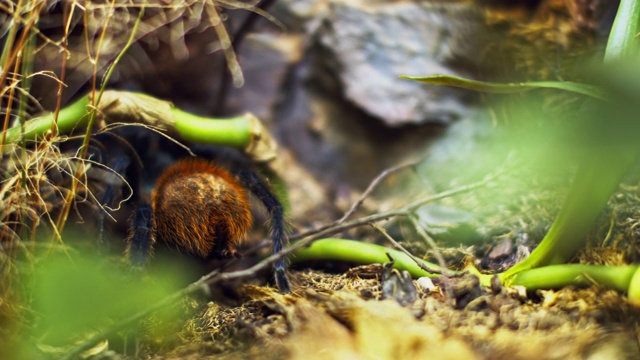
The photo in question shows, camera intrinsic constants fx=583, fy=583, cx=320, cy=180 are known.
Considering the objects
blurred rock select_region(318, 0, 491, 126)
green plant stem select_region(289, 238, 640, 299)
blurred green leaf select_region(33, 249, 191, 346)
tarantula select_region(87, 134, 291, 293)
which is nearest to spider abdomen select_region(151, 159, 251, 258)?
tarantula select_region(87, 134, 291, 293)

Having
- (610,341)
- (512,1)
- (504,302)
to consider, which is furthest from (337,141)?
(610,341)

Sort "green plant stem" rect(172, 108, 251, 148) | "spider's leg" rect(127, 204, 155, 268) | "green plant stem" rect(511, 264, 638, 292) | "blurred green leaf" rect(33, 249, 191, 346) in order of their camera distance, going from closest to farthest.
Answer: "blurred green leaf" rect(33, 249, 191, 346)
"green plant stem" rect(511, 264, 638, 292)
"spider's leg" rect(127, 204, 155, 268)
"green plant stem" rect(172, 108, 251, 148)

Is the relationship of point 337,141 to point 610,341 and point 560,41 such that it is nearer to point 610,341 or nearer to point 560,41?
point 560,41

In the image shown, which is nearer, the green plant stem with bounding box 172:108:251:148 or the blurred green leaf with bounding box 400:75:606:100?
the blurred green leaf with bounding box 400:75:606:100

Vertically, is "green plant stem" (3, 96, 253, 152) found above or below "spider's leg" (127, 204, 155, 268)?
above

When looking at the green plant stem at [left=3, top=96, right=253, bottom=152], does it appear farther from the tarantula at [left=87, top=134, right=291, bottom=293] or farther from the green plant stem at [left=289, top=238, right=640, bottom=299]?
the green plant stem at [left=289, top=238, right=640, bottom=299]

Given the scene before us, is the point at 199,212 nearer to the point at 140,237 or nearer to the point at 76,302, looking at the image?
the point at 140,237

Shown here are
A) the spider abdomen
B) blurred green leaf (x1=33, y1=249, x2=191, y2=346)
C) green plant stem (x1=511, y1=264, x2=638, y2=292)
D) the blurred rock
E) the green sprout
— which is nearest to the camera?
blurred green leaf (x1=33, y1=249, x2=191, y2=346)

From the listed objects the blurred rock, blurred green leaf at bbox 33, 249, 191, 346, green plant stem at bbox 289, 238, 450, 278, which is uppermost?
the blurred rock
